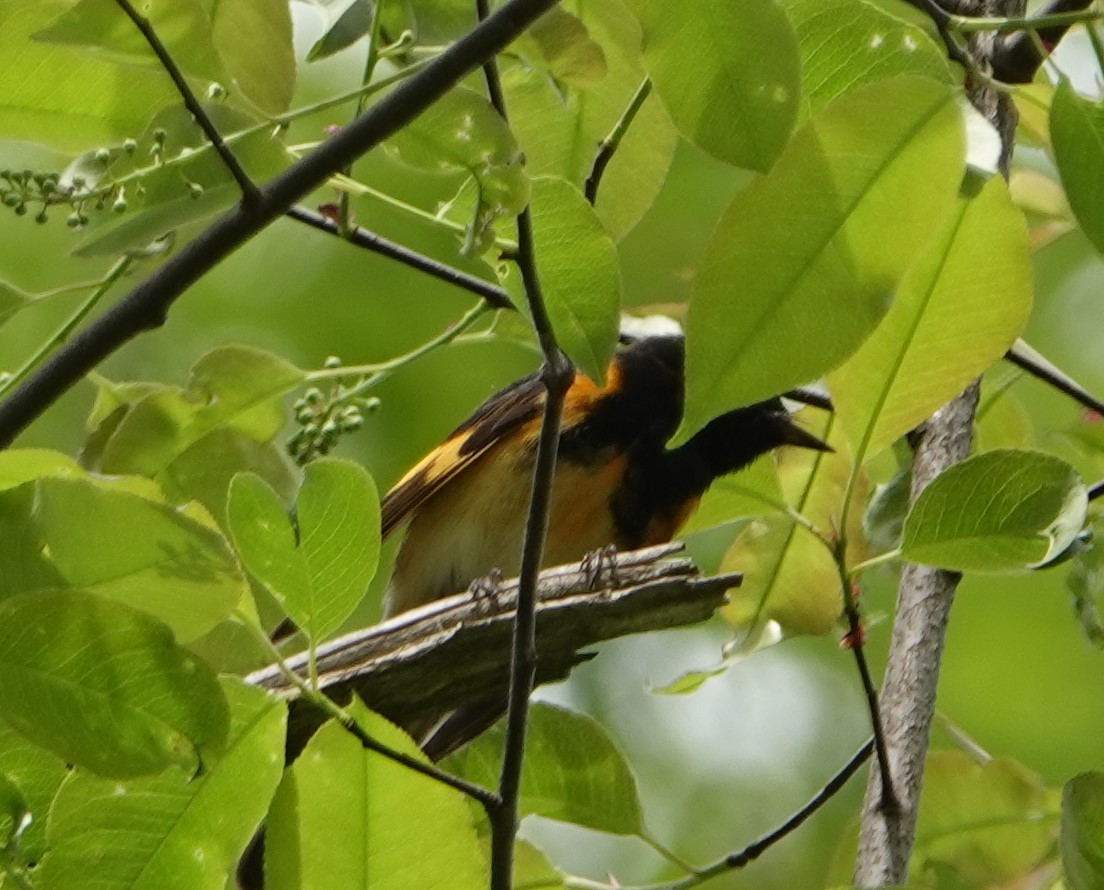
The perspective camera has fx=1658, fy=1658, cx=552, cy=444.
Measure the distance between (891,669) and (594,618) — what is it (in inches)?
21.0

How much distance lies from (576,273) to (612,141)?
0.30m

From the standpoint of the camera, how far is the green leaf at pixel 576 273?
1.30 metres

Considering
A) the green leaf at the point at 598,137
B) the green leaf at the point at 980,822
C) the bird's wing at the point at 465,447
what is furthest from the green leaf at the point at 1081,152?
the bird's wing at the point at 465,447

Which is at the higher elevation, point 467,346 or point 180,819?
point 467,346

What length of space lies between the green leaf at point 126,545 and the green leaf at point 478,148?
316 mm

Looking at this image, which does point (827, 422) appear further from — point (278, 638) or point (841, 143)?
point (841, 143)

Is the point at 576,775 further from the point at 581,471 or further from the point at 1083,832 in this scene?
the point at 581,471

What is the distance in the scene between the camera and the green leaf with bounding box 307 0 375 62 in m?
1.36

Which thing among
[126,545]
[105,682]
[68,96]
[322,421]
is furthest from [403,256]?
[105,682]

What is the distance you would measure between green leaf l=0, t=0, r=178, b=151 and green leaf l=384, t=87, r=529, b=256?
1.09 feet

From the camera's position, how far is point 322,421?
70.4 inches

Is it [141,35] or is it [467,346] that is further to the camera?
[467,346]

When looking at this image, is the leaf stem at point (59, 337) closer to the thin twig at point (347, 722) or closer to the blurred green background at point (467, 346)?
the thin twig at point (347, 722)

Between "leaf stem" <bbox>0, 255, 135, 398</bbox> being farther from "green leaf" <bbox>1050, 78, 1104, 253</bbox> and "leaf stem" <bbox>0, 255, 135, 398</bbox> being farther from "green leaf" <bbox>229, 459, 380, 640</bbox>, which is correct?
"green leaf" <bbox>1050, 78, 1104, 253</bbox>
